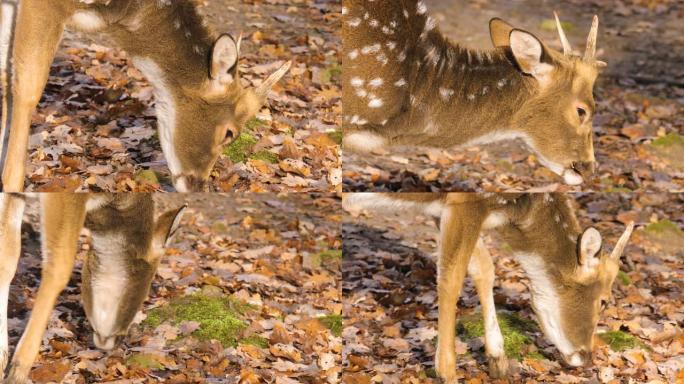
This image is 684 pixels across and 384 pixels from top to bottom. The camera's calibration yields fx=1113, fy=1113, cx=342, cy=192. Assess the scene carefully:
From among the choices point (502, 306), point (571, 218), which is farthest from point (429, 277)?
point (571, 218)

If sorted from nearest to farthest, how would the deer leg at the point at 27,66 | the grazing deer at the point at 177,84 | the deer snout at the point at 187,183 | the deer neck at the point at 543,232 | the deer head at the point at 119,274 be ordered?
the deer leg at the point at 27,66 < the grazing deer at the point at 177,84 < the deer snout at the point at 187,183 < the deer head at the point at 119,274 < the deer neck at the point at 543,232

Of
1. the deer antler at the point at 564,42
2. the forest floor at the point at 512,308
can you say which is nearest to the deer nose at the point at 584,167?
the forest floor at the point at 512,308

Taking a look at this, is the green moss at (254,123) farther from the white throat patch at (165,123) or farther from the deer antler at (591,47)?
the deer antler at (591,47)

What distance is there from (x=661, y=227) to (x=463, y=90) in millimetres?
1279

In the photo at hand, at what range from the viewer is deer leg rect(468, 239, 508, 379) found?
17.1 feet

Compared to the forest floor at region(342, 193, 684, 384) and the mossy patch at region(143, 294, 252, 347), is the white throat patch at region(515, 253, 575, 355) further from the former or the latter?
the mossy patch at region(143, 294, 252, 347)

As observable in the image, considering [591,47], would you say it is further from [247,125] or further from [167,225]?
[167,225]

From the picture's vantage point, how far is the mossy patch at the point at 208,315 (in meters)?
5.21

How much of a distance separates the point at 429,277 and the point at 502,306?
387 millimetres

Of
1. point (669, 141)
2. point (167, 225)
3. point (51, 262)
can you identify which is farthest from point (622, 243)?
point (51, 262)

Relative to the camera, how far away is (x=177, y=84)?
194 inches

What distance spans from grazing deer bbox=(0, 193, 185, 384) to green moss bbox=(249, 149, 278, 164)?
452mm

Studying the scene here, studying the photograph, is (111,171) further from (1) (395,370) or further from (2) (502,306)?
(2) (502,306)

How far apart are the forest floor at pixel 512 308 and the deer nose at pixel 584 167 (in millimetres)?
126
